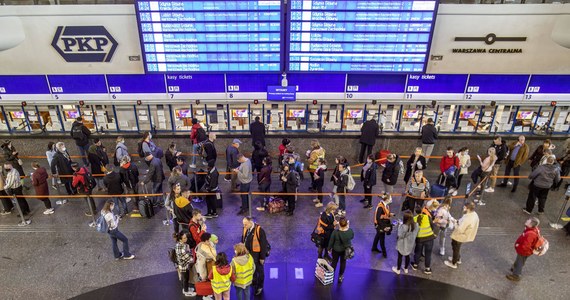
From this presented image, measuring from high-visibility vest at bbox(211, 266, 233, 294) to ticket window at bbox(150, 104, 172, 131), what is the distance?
7981 millimetres

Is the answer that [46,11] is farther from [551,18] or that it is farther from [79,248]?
[551,18]

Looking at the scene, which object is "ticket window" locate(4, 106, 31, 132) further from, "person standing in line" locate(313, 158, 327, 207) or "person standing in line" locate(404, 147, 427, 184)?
"person standing in line" locate(404, 147, 427, 184)

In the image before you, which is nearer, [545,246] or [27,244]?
[545,246]

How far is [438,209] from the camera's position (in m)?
8.08

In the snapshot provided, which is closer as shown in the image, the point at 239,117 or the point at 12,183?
the point at 12,183

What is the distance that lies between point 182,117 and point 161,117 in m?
0.73

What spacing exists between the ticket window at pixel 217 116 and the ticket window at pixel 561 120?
11.4m

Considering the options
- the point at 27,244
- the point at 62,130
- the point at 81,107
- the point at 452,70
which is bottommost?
the point at 27,244

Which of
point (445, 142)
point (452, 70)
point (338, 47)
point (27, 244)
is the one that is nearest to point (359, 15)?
point (338, 47)

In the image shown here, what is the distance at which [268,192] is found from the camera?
412 inches

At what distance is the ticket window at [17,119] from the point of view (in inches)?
509

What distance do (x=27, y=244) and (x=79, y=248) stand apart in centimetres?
136

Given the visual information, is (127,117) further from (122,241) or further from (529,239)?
(529,239)

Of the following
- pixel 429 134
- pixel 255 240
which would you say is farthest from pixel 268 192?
pixel 429 134
